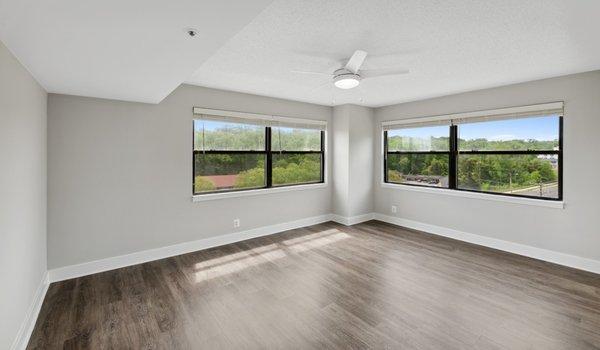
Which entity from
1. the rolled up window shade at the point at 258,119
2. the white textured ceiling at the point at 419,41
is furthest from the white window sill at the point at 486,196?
the rolled up window shade at the point at 258,119

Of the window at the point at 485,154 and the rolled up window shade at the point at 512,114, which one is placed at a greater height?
the rolled up window shade at the point at 512,114

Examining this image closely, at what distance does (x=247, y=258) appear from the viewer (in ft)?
12.5

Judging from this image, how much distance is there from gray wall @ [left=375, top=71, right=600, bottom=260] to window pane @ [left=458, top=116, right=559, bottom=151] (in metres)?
0.22

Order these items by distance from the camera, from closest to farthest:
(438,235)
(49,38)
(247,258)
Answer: (49,38) < (247,258) < (438,235)

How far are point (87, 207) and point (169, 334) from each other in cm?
201

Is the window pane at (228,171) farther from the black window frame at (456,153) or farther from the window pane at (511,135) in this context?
the window pane at (511,135)

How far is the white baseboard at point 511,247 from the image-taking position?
11.3ft

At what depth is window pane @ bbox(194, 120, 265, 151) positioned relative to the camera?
4121 millimetres

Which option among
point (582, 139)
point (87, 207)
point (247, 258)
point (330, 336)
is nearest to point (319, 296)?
point (330, 336)

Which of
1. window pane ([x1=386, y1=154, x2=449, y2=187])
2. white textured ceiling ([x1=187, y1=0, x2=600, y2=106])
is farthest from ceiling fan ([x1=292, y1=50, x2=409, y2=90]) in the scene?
window pane ([x1=386, y1=154, x2=449, y2=187])

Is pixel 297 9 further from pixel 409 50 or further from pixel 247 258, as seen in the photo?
pixel 247 258

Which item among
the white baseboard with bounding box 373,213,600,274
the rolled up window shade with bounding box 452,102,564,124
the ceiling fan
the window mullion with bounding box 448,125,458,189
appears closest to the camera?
the ceiling fan

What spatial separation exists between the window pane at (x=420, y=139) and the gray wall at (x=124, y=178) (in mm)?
2985

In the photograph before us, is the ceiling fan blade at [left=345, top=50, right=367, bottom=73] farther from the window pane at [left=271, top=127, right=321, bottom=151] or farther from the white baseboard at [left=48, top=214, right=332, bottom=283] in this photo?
the white baseboard at [left=48, top=214, right=332, bottom=283]
